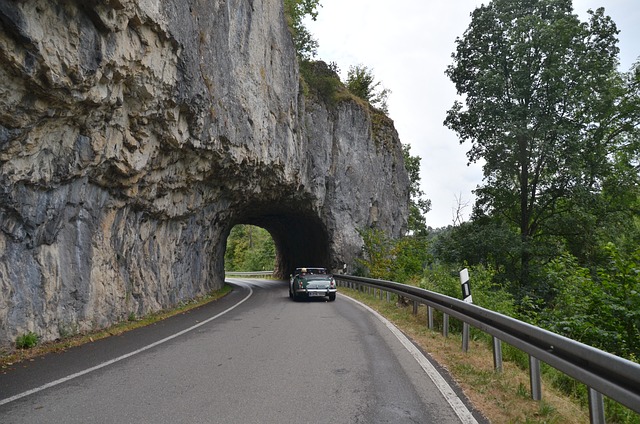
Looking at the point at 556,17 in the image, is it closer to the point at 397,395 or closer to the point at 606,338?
the point at 606,338

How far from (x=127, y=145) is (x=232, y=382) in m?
7.66

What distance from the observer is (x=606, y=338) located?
Result: 791cm

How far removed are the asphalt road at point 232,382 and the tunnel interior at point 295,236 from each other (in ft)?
71.9

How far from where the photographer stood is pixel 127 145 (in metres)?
11.0

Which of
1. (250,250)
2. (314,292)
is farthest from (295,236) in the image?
(250,250)

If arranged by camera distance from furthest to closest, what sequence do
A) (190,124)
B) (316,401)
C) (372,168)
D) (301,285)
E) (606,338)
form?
(372,168) < (301,285) < (190,124) < (606,338) < (316,401)

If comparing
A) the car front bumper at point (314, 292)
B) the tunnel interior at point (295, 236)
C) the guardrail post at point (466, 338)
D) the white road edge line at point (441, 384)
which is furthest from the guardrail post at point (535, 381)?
the tunnel interior at point (295, 236)

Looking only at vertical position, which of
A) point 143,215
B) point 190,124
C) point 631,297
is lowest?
point 631,297

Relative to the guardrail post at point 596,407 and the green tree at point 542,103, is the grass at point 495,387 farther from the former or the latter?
the green tree at point 542,103

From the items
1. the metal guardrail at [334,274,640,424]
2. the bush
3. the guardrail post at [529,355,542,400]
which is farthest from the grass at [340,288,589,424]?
the bush

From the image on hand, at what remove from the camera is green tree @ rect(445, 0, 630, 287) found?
2003 cm

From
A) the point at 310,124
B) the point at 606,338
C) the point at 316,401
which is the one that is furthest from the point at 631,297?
the point at 310,124

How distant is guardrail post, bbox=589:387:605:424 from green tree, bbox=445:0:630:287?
18.2 metres

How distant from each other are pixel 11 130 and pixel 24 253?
2.44m
